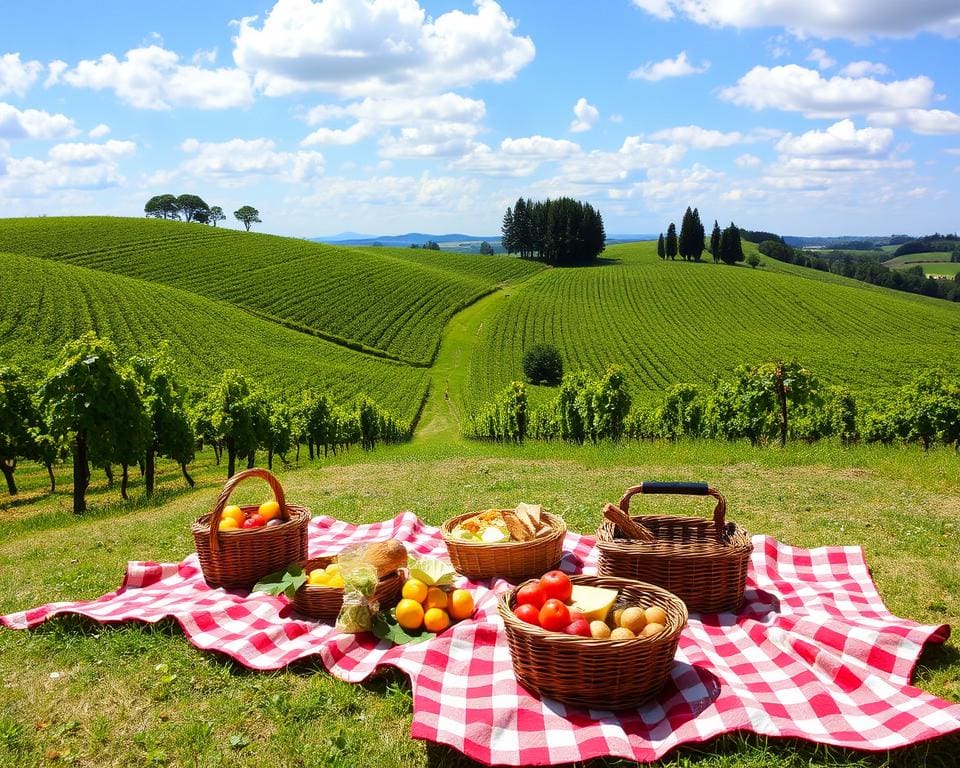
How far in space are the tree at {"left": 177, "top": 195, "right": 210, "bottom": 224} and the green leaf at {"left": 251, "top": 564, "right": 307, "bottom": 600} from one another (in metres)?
168

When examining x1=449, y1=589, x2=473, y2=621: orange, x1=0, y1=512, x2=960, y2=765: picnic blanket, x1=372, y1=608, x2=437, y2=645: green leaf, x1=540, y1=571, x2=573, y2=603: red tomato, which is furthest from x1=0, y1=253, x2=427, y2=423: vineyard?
x1=540, y1=571, x2=573, y2=603: red tomato

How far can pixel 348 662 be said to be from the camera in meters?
5.25

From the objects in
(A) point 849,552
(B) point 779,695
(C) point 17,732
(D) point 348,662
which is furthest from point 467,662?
(A) point 849,552

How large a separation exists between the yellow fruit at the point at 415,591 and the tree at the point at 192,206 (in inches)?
6653

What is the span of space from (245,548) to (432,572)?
6.72ft

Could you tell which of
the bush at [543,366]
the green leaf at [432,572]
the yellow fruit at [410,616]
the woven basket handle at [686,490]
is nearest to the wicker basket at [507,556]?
the green leaf at [432,572]

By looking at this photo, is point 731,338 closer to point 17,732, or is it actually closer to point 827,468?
point 827,468

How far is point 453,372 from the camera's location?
68.6 metres

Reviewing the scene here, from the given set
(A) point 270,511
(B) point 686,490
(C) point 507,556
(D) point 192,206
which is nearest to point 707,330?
(B) point 686,490

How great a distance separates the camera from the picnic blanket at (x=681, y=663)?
13.7 ft

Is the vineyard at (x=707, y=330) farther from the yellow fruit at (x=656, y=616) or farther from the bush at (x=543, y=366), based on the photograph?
the yellow fruit at (x=656, y=616)

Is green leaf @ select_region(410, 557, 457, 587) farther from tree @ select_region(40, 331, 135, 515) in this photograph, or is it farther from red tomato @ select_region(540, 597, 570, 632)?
tree @ select_region(40, 331, 135, 515)

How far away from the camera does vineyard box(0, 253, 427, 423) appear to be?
2045 inches

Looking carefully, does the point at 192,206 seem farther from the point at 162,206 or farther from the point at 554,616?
the point at 554,616
